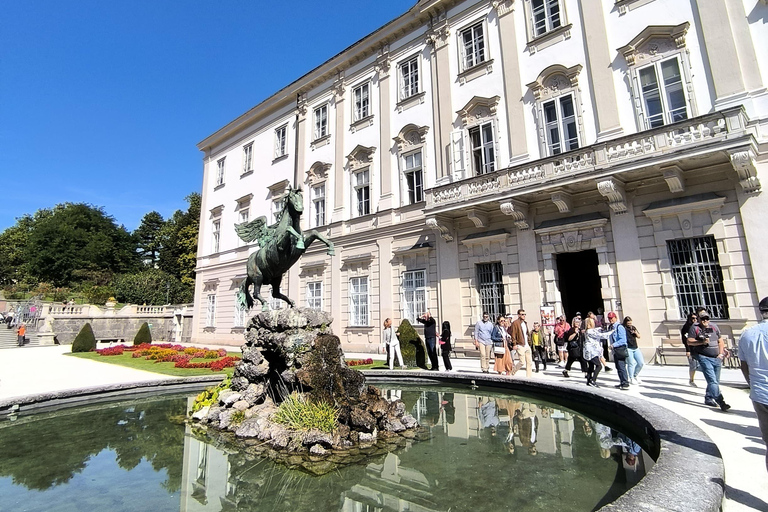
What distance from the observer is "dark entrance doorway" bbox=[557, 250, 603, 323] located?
52.5ft

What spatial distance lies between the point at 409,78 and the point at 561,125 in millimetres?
8801

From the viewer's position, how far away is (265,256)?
9055mm

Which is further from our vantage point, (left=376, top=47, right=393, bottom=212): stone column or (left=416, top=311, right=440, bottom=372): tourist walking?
(left=376, top=47, right=393, bottom=212): stone column

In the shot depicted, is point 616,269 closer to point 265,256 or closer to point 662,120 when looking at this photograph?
point 662,120

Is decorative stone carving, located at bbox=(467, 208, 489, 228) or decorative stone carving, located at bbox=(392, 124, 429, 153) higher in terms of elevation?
decorative stone carving, located at bbox=(392, 124, 429, 153)

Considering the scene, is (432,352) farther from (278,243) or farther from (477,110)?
(477,110)

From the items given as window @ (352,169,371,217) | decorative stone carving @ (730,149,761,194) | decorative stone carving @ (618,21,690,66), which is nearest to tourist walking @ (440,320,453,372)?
decorative stone carving @ (730,149,761,194)

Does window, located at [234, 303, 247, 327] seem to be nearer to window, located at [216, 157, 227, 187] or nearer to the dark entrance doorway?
window, located at [216, 157, 227, 187]

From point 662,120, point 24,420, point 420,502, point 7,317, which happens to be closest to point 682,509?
point 420,502

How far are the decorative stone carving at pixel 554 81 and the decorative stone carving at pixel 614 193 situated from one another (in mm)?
4505

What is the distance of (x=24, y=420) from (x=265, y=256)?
5290 mm

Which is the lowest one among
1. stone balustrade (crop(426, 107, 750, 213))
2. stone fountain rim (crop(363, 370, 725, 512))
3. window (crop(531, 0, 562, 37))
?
stone fountain rim (crop(363, 370, 725, 512))

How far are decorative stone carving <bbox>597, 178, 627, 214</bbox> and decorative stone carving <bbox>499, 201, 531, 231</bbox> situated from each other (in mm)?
2625

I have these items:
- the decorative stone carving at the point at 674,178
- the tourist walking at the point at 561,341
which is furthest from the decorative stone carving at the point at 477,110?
the tourist walking at the point at 561,341
